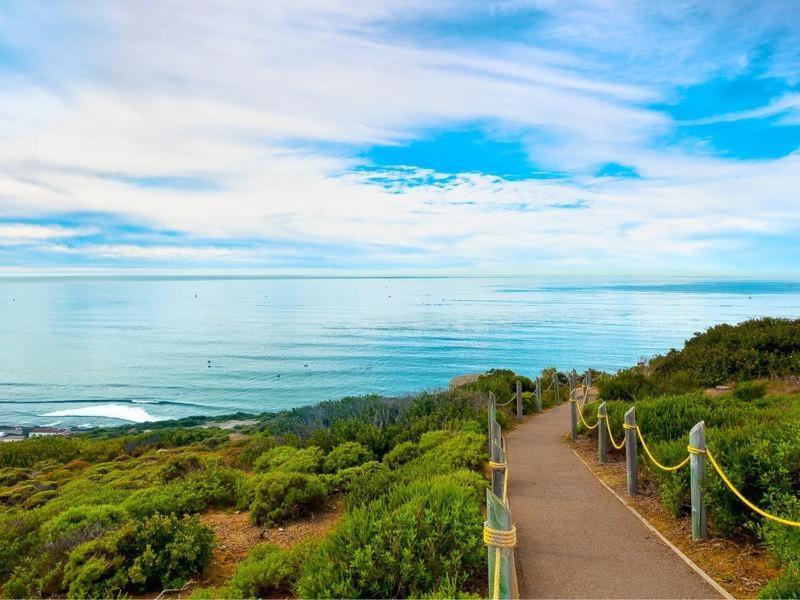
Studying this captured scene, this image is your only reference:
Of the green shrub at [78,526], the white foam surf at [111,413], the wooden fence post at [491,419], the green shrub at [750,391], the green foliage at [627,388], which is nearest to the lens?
the green shrub at [78,526]

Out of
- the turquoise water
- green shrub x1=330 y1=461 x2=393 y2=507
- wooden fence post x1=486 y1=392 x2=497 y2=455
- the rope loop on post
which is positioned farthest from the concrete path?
the turquoise water

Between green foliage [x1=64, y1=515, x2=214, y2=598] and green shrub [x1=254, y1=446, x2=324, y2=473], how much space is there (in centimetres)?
305

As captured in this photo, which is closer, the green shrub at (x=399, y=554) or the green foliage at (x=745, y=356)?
the green shrub at (x=399, y=554)

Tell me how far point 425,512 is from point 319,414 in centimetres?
1268

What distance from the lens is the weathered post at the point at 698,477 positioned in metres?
5.49

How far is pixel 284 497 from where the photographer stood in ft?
25.9

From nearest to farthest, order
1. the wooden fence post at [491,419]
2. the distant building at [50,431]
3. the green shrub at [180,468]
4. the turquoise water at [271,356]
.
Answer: the wooden fence post at [491,419] → the green shrub at [180,468] → the distant building at [50,431] → the turquoise water at [271,356]

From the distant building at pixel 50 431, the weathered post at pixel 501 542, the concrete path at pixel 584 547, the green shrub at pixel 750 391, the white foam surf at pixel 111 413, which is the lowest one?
the white foam surf at pixel 111 413

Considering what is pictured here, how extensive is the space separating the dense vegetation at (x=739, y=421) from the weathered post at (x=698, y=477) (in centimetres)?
10

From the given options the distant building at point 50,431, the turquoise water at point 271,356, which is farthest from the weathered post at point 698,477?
the turquoise water at point 271,356

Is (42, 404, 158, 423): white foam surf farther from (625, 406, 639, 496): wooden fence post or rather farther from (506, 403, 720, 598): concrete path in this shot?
(625, 406, 639, 496): wooden fence post

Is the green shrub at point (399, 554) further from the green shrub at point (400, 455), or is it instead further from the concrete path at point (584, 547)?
the green shrub at point (400, 455)

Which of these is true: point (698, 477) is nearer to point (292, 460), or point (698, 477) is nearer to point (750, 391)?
point (292, 460)

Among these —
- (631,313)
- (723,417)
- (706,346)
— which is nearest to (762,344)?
(706,346)
